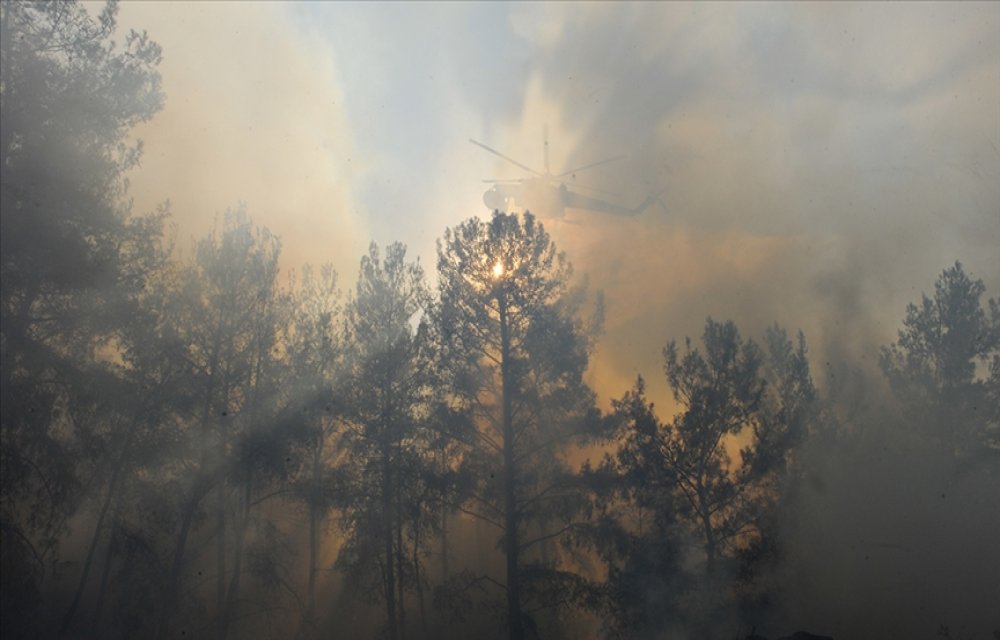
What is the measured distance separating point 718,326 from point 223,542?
17.5m

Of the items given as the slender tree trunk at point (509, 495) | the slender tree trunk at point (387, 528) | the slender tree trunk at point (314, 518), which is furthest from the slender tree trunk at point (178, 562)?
the slender tree trunk at point (509, 495)

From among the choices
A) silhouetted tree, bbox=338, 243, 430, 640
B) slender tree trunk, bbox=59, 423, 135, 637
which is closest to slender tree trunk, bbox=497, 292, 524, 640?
silhouetted tree, bbox=338, 243, 430, 640

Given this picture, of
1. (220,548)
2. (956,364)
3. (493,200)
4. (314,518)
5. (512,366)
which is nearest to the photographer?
(512,366)

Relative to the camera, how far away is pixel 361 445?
18.8 metres

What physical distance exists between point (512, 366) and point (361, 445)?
210 inches

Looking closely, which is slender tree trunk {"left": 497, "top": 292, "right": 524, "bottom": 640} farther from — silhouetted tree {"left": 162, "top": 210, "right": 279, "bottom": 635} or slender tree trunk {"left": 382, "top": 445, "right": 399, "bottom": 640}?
silhouetted tree {"left": 162, "top": 210, "right": 279, "bottom": 635}

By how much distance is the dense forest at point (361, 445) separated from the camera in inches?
485

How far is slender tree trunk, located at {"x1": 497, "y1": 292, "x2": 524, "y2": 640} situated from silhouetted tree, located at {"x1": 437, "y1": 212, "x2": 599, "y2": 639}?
0.10ft

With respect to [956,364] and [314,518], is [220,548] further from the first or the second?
[956,364]

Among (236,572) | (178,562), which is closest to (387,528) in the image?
(236,572)

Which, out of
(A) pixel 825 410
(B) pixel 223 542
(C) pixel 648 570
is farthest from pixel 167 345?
(A) pixel 825 410

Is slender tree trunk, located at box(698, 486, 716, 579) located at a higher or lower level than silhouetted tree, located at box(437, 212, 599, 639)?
lower

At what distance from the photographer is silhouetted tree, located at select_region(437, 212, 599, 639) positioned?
1670 cm

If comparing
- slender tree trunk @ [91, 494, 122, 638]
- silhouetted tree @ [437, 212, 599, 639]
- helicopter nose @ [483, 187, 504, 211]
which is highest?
helicopter nose @ [483, 187, 504, 211]
